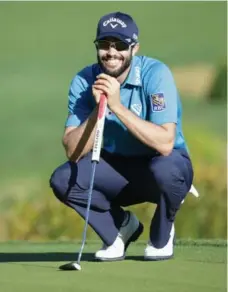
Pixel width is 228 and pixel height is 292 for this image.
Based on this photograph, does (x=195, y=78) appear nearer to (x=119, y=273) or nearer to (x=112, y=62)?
(x=112, y=62)

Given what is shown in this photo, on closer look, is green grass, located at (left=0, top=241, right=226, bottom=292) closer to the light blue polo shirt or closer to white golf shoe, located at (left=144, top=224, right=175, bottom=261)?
white golf shoe, located at (left=144, top=224, right=175, bottom=261)

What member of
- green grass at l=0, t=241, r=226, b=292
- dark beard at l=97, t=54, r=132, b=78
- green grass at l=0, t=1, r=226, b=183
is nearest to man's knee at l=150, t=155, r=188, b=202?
green grass at l=0, t=241, r=226, b=292

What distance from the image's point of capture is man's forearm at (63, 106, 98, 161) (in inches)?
244

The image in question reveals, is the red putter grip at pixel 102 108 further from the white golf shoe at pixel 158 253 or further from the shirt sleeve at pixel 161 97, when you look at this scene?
the white golf shoe at pixel 158 253

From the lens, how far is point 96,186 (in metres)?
6.32

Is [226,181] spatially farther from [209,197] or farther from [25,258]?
[25,258]

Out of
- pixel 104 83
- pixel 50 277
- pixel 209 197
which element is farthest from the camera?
pixel 209 197

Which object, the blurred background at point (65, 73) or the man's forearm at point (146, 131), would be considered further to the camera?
the blurred background at point (65, 73)

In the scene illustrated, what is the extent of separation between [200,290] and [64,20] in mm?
9698

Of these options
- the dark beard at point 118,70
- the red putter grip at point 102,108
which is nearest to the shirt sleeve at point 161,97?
the dark beard at point 118,70

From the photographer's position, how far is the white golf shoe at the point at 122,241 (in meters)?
6.32

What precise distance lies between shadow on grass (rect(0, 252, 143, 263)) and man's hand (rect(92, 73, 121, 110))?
0.81m

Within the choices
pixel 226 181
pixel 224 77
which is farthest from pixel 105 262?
pixel 224 77

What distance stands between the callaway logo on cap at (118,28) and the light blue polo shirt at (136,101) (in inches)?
6.7
